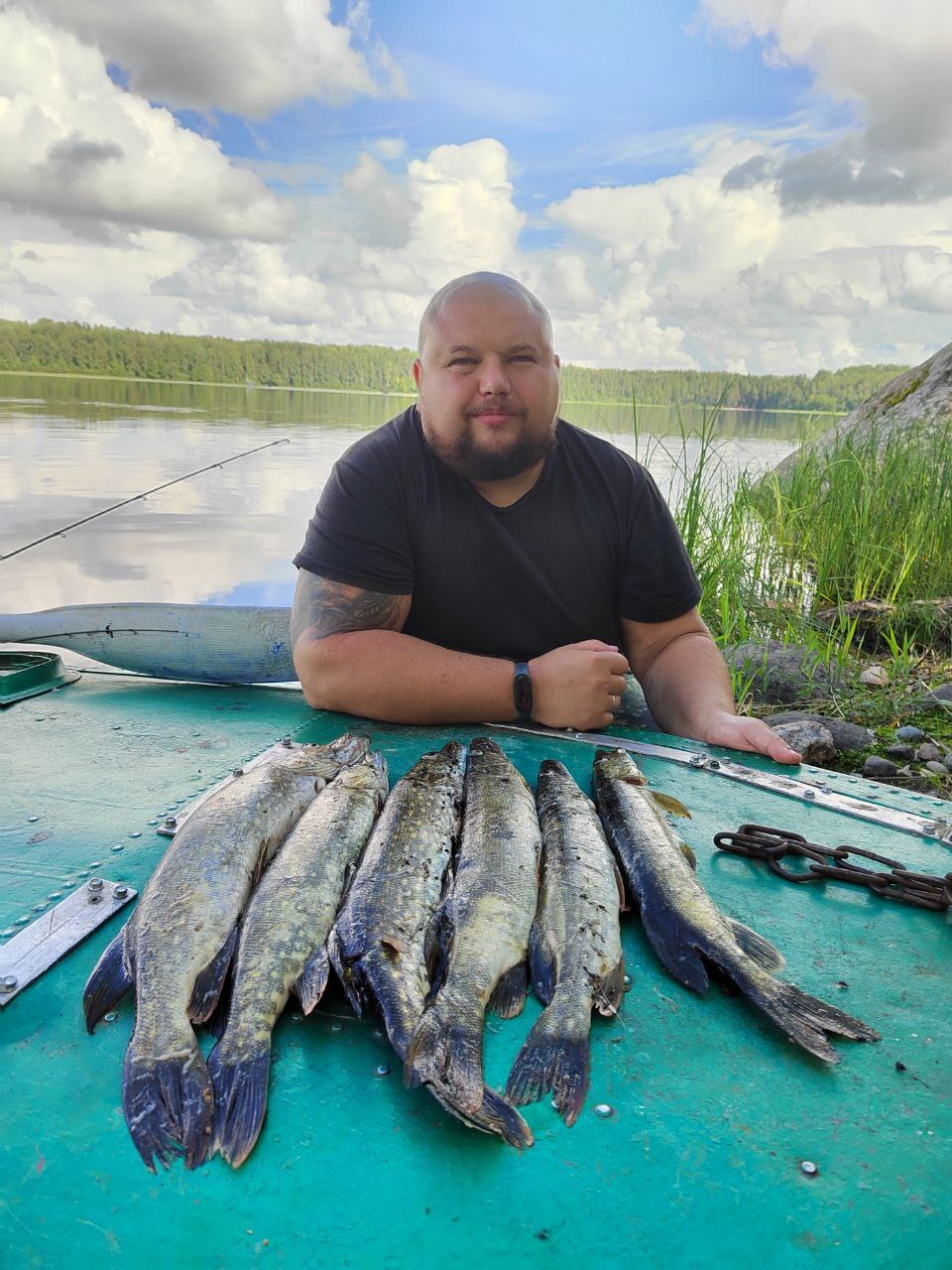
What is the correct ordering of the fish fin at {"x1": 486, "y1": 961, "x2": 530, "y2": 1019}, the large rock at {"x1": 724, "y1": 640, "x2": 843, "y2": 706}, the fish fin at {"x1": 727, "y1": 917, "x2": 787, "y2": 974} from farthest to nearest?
the large rock at {"x1": 724, "y1": 640, "x2": 843, "y2": 706}, the fish fin at {"x1": 727, "y1": 917, "x2": 787, "y2": 974}, the fish fin at {"x1": 486, "y1": 961, "x2": 530, "y2": 1019}

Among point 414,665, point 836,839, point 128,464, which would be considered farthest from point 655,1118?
point 128,464

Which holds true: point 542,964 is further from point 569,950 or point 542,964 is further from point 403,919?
point 403,919

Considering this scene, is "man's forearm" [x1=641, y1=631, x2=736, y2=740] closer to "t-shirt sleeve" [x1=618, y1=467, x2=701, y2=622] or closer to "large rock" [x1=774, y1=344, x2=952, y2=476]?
"t-shirt sleeve" [x1=618, y1=467, x2=701, y2=622]

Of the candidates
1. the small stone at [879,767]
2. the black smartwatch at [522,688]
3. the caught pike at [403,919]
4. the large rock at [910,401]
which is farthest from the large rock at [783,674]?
the large rock at [910,401]

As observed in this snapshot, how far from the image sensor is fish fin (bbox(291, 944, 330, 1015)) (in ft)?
5.48

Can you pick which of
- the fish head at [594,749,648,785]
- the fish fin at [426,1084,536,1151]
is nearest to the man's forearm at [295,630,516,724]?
the fish head at [594,749,648,785]

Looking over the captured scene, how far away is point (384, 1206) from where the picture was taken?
4.28 ft

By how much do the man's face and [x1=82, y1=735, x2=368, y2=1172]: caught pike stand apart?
Answer: 5.08ft

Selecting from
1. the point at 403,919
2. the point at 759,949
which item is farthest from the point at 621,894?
the point at 403,919

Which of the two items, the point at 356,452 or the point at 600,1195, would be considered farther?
the point at 356,452

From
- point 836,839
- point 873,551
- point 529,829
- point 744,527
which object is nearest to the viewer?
point 529,829

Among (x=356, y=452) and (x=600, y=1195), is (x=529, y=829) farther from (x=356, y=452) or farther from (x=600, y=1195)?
(x=356, y=452)

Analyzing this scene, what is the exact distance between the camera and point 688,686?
3.59 m

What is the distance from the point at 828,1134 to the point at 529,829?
3.33ft
